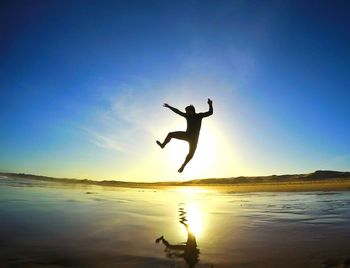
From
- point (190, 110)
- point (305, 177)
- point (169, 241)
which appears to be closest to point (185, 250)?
point (169, 241)

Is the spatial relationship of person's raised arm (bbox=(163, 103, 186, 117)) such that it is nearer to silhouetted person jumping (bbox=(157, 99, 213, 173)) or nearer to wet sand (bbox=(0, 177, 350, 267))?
silhouetted person jumping (bbox=(157, 99, 213, 173))

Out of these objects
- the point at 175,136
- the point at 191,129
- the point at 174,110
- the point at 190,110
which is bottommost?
the point at 175,136

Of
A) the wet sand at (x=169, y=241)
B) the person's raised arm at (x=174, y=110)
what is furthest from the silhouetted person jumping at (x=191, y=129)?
the wet sand at (x=169, y=241)

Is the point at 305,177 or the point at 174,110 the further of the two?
the point at 305,177

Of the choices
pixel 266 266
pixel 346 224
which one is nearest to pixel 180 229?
pixel 266 266

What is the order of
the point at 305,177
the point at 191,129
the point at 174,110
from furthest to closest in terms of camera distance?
the point at 305,177 < the point at 191,129 < the point at 174,110

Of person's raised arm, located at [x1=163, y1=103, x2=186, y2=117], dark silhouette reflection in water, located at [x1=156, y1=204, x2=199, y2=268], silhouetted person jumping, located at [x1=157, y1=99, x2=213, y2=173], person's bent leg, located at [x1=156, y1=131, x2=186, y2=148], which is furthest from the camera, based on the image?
person's bent leg, located at [x1=156, y1=131, x2=186, y2=148]

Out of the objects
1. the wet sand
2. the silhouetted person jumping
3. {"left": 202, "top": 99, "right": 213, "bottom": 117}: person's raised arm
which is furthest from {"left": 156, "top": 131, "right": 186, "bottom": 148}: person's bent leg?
the wet sand

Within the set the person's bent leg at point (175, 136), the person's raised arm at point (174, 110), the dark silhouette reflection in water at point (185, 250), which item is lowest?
the dark silhouette reflection in water at point (185, 250)

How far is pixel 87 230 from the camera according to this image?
852cm

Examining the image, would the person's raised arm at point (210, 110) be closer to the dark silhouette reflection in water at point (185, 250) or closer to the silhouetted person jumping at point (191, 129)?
the silhouetted person jumping at point (191, 129)

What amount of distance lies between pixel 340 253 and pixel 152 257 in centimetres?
340

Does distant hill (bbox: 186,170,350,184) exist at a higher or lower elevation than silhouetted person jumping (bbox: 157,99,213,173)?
higher

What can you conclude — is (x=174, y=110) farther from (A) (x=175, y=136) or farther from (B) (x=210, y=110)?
(B) (x=210, y=110)
